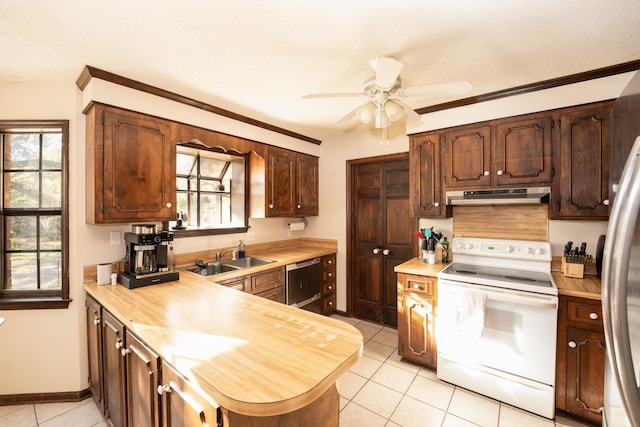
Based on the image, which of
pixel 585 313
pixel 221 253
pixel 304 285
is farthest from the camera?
pixel 304 285

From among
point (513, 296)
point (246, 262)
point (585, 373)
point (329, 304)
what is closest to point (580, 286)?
point (513, 296)

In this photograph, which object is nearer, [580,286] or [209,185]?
[580,286]

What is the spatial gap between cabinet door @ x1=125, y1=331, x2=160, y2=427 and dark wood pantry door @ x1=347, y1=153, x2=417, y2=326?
8.69ft

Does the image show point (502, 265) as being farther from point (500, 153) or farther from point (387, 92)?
point (387, 92)

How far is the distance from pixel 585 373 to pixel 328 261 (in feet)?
8.25

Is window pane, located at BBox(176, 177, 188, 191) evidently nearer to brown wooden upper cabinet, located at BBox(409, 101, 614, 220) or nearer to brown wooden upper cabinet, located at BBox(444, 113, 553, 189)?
brown wooden upper cabinet, located at BBox(409, 101, 614, 220)

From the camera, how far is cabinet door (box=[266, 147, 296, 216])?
10.5 ft

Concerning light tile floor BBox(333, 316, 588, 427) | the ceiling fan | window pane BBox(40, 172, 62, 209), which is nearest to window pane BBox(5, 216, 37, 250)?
window pane BBox(40, 172, 62, 209)

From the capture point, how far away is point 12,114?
203 cm

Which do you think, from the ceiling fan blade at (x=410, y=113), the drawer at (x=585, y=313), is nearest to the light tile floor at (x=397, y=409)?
the drawer at (x=585, y=313)

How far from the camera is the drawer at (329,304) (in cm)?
359

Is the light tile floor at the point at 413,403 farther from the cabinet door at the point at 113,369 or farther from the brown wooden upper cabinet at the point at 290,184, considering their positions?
the brown wooden upper cabinet at the point at 290,184

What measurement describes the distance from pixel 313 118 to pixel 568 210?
243 cm

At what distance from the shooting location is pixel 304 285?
10.6ft
